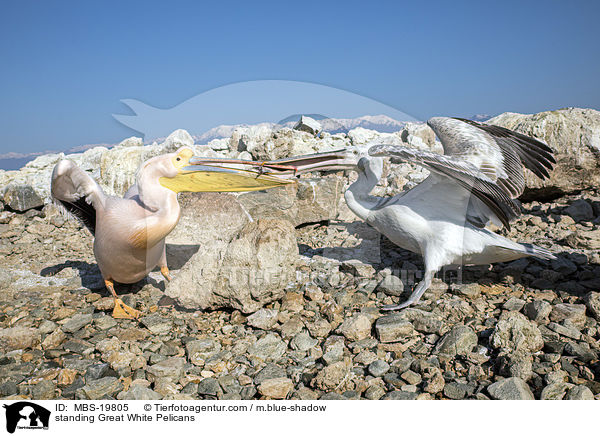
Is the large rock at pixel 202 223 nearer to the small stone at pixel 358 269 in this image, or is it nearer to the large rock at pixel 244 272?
the large rock at pixel 244 272

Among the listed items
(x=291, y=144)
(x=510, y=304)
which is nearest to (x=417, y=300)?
(x=510, y=304)

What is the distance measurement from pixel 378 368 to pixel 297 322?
0.76 metres

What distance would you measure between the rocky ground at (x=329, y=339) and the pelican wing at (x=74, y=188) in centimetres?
89

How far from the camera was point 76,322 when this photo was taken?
2.93 metres

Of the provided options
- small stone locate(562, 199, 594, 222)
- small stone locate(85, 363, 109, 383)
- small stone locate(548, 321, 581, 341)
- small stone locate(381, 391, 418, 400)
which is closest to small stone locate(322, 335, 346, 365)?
small stone locate(381, 391, 418, 400)

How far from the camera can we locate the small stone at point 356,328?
2719 millimetres

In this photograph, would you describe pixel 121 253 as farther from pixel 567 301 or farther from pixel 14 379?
pixel 567 301

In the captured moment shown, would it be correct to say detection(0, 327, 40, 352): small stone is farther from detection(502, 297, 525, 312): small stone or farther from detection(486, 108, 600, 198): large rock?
detection(486, 108, 600, 198): large rock

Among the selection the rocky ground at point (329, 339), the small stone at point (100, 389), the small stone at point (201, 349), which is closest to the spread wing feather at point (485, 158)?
the rocky ground at point (329, 339)

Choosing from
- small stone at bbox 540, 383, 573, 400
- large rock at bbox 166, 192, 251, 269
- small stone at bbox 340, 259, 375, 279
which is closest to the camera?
small stone at bbox 540, 383, 573, 400

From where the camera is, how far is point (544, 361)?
237cm

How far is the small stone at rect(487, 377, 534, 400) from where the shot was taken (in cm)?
204

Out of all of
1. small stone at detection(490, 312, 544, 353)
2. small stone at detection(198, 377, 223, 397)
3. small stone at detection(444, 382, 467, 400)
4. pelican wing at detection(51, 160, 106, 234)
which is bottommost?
small stone at detection(198, 377, 223, 397)

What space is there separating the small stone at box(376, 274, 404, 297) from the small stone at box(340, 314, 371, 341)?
2.18 feet
